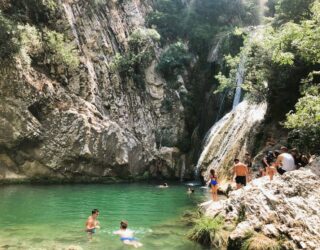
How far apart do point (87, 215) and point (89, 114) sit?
12698 mm

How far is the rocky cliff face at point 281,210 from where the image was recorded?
9.69 m

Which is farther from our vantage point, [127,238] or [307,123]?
[307,123]

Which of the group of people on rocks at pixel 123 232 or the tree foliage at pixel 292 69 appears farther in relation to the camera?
the tree foliage at pixel 292 69

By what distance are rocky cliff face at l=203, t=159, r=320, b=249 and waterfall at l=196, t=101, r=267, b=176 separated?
11.1 m

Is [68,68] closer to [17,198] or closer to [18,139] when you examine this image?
[18,139]

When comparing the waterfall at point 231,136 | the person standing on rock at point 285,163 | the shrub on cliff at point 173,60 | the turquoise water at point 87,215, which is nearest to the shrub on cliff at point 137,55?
the shrub on cliff at point 173,60

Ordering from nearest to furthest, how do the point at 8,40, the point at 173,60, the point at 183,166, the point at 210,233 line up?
1. the point at 210,233
2. the point at 8,40
3. the point at 183,166
4. the point at 173,60

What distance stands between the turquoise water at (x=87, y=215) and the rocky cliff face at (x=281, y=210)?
4.92 ft

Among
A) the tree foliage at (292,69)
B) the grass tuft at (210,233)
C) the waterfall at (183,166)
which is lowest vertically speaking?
the grass tuft at (210,233)

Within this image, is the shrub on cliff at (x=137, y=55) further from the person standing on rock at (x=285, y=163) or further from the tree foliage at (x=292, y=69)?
the person standing on rock at (x=285, y=163)

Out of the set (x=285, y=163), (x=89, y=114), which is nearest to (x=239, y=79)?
(x=89, y=114)

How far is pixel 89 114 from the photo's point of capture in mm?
27891

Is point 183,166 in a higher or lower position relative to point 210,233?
higher

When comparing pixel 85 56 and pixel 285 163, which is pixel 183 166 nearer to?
pixel 85 56
